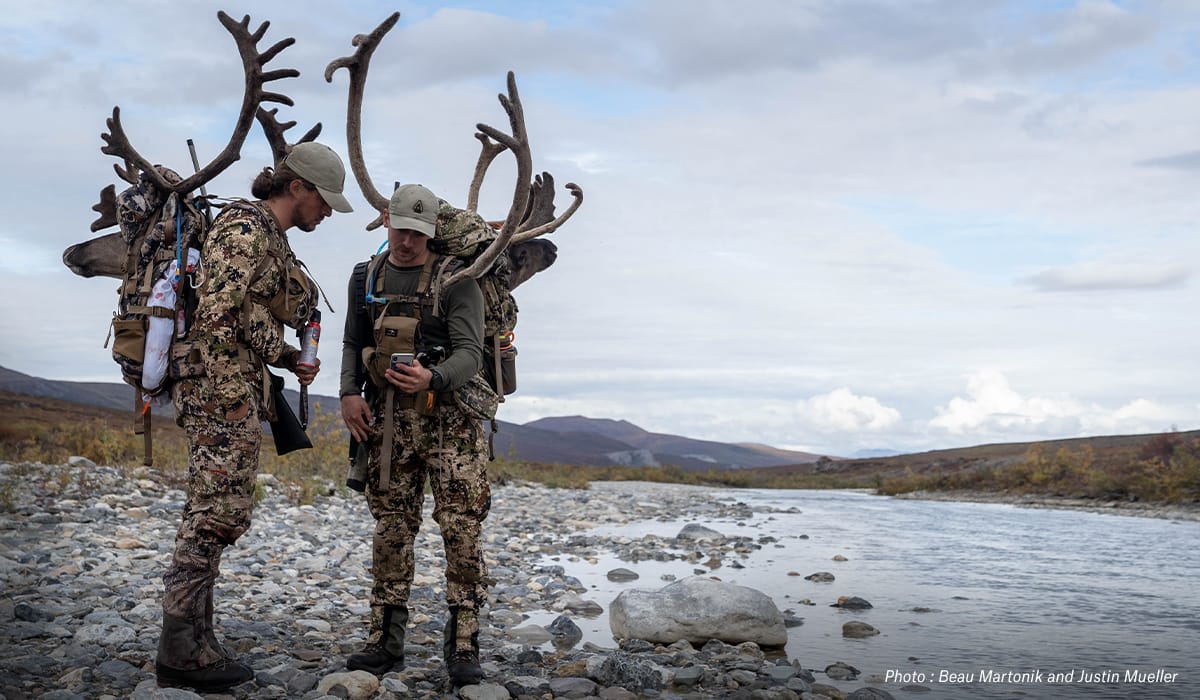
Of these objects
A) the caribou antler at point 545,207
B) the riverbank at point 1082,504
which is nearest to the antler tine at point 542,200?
the caribou antler at point 545,207

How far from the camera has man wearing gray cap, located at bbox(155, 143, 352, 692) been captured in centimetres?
441

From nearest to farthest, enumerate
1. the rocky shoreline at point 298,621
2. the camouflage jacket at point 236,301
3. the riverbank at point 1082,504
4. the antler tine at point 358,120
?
the camouflage jacket at point 236,301 → the rocky shoreline at point 298,621 → the antler tine at point 358,120 → the riverbank at point 1082,504

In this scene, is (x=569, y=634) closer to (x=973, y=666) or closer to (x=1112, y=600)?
(x=973, y=666)

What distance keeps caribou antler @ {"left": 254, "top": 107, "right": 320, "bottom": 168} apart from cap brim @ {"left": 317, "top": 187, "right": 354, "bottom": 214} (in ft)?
4.26

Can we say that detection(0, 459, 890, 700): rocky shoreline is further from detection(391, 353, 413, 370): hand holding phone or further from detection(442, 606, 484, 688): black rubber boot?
detection(391, 353, 413, 370): hand holding phone

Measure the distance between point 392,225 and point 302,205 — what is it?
473 mm

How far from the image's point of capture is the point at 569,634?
6418mm

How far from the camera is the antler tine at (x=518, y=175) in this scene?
497 centimetres

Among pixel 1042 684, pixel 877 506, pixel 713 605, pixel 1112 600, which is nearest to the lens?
pixel 1042 684

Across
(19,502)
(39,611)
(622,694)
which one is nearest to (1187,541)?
(622,694)

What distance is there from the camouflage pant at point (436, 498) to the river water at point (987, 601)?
1.90 m

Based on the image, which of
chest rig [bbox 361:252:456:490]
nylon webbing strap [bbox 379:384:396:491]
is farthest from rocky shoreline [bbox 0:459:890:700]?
chest rig [bbox 361:252:456:490]

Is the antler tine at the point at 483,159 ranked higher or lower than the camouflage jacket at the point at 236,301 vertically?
higher

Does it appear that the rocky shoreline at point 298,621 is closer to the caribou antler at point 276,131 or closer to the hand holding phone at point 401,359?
the hand holding phone at point 401,359
